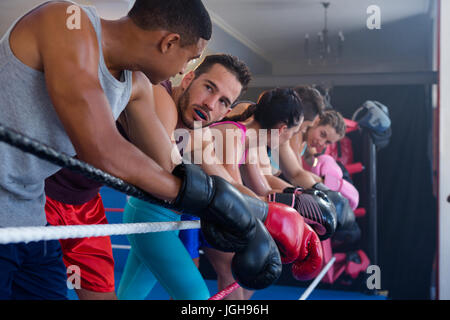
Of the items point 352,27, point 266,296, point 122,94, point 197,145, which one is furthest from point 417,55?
point 122,94

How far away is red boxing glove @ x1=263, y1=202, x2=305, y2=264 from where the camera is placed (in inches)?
37.7

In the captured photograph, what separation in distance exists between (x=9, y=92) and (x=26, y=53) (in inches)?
2.5

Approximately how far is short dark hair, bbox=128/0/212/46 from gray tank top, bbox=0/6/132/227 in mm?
68

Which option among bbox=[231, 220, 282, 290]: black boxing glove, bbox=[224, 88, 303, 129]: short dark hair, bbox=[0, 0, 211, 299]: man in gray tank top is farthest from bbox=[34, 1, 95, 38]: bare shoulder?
bbox=[224, 88, 303, 129]: short dark hair

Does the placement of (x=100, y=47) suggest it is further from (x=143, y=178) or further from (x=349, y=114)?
(x=349, y=114)

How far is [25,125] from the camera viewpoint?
25.7 inches

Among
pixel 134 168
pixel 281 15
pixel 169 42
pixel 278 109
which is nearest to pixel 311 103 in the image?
pixel 278 109

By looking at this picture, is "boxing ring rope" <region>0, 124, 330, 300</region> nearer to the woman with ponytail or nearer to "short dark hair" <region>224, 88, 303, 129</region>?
the woman with ponytail

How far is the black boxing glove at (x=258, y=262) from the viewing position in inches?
31.0

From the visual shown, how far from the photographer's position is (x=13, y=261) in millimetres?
687

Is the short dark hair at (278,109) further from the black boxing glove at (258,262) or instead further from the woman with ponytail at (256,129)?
the black boxing glove at (258,262)

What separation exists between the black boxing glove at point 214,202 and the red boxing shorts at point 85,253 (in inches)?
17.8

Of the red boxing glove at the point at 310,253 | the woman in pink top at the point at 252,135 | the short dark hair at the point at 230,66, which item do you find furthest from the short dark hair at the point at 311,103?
the red boxing glove at the point at 310,253
